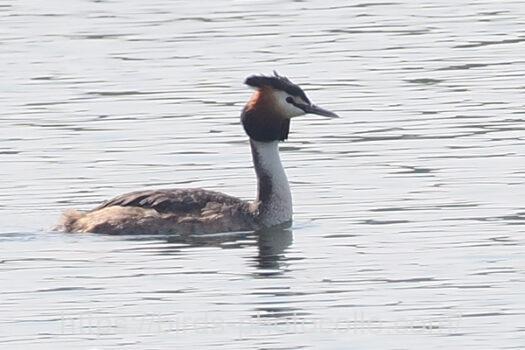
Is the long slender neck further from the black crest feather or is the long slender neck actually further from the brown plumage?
the black crest feather

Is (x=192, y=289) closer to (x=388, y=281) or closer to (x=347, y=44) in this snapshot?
(x=388, y=281)

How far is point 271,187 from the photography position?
59.4ft

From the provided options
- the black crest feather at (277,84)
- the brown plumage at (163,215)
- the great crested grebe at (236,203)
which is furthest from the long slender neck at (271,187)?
the black crest feather at (277,84)

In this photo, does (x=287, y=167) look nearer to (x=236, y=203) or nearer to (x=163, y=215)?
(x=236, y=203)

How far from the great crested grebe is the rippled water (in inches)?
6.1

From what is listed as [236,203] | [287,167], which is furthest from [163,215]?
[287,167]

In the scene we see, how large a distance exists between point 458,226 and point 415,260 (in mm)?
1407

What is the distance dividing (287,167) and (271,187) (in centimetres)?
245

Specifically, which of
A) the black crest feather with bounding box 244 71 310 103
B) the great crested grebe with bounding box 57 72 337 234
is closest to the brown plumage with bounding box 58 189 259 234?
the great crested grebe with bounding box 57 72 337 234

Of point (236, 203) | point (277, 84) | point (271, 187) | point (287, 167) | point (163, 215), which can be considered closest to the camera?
point (163, 215)

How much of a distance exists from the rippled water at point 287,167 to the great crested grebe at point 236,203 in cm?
15

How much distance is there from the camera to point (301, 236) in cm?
1730

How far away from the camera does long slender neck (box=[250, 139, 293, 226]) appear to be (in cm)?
1792

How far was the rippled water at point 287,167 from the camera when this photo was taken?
14031 mm
